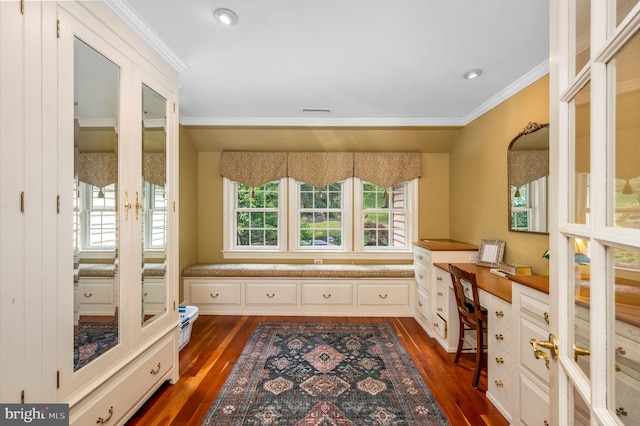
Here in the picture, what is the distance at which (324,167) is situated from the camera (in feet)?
13.8

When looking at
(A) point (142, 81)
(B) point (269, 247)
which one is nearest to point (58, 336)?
(A) point (142, 81)

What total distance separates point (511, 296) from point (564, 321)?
131cm

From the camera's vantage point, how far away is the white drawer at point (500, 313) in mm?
1880

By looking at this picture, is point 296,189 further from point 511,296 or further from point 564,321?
point 564,321

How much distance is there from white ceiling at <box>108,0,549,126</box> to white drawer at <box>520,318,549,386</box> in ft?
6.37

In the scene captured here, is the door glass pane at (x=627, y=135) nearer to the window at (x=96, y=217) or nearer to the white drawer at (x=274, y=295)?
the window at (x=96, y=217)

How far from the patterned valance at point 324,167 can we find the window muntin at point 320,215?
0.22m

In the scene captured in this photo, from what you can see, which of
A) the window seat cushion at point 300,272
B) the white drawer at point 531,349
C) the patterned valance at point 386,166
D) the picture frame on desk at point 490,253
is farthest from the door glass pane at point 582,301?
the patterned valance at point 386,166

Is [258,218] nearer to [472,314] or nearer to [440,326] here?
[440,326]

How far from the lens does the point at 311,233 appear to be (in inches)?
173

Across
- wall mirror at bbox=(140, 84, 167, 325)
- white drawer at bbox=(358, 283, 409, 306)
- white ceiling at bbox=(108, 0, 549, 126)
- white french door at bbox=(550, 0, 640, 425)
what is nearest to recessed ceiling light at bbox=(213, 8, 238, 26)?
white ceiling at bbox=(108, 0, 549, 126)

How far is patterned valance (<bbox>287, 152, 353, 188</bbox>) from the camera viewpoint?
13.8 ft

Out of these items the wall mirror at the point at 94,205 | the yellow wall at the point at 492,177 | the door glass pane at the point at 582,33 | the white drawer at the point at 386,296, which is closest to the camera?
the door glass pane at the point at 582,33

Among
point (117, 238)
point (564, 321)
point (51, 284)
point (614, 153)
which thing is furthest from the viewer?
point (117, 238)
